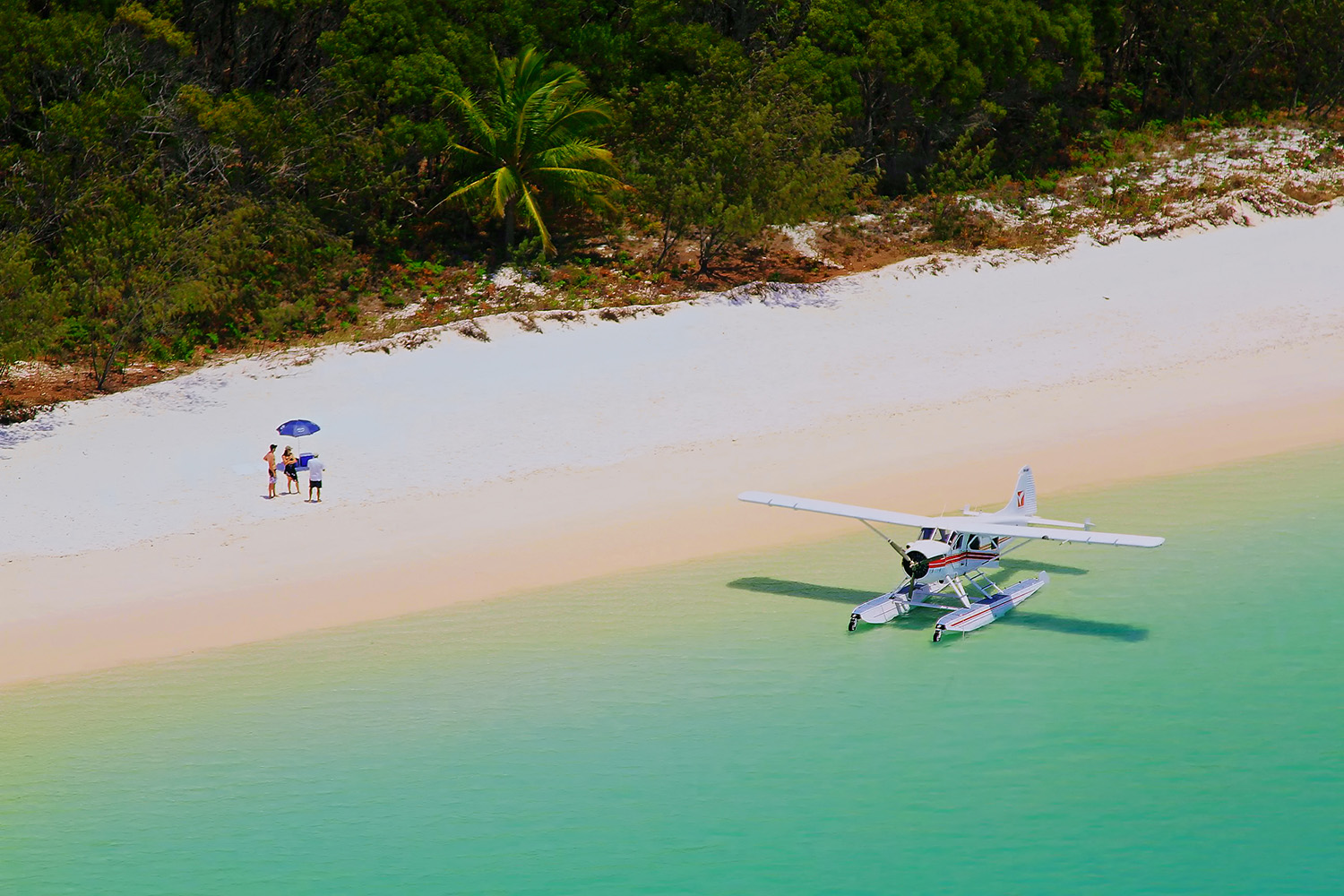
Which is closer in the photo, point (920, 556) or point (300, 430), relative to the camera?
point (920, 556)

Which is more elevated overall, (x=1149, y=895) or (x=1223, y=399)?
(x=1223, y=399)

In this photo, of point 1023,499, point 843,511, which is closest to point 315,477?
point 843,511

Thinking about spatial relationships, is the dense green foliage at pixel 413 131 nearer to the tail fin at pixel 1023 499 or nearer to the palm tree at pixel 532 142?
the palm tree at pixel 532 142

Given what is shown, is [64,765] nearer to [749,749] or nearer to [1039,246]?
[749,749]

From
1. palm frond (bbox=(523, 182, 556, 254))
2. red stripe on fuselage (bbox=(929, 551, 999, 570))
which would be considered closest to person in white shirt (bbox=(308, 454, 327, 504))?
red stripe on fuselage (bbox=(929, 551, 999, 570))

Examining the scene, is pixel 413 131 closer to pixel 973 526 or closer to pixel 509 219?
pixel 509 219

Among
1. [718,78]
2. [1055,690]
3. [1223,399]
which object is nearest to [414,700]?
[1055,690]
